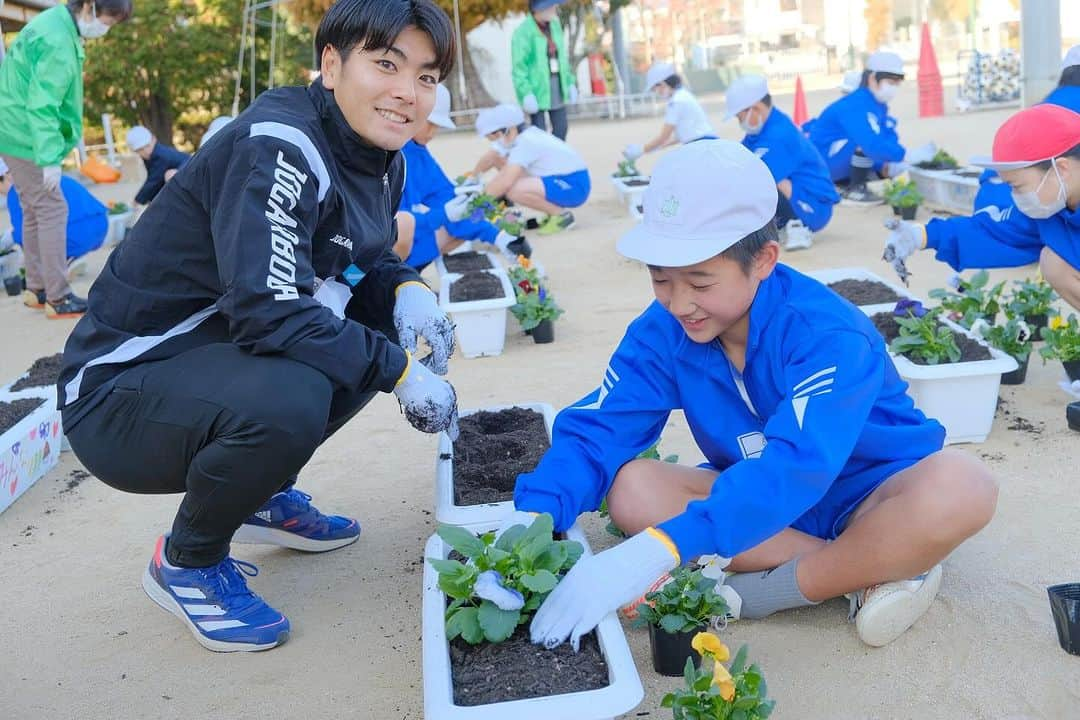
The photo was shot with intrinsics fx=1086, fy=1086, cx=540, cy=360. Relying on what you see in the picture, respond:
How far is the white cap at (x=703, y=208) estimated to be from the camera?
2076mm

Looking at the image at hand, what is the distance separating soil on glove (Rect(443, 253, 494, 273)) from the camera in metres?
6.26

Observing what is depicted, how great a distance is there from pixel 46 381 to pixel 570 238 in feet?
14.5

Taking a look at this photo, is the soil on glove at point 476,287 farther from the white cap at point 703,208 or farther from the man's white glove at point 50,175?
the white cap at point 703,208

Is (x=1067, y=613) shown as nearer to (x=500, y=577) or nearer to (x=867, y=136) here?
(x=500, y=577)

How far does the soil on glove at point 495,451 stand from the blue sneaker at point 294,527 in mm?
398

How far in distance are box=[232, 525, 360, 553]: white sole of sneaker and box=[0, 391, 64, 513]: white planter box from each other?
1.02 m

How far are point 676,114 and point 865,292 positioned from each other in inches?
198

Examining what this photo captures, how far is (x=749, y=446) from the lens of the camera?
238 cm

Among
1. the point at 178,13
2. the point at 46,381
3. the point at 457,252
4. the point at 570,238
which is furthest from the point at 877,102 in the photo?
the point at 178,13

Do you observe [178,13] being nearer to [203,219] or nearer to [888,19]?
[203,219]

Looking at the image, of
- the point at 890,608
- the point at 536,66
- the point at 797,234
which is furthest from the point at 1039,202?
the point at 536,66

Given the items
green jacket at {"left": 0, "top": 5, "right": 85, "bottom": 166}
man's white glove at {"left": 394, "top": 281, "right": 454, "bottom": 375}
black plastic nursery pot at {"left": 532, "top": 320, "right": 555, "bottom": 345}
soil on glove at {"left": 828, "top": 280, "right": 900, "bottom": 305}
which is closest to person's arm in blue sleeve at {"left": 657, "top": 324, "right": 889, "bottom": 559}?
man's white glove at {"left": 394, "top": 281, "right": 454, "bottom": 375}

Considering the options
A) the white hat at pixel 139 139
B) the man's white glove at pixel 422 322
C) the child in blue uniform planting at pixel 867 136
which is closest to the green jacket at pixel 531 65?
the child in blue uniform planting at pixel 867 136

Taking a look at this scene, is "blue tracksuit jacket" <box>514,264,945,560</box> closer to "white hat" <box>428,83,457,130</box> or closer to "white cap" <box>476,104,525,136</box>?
"white hat" <box>428,83,457,130</box>
